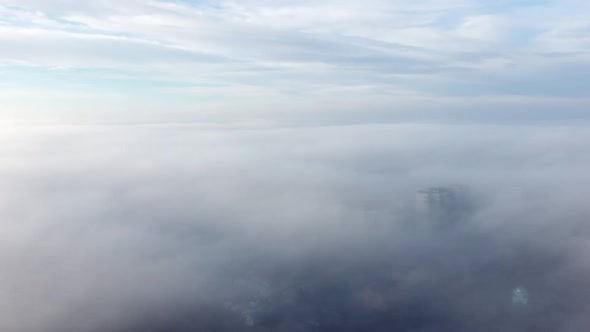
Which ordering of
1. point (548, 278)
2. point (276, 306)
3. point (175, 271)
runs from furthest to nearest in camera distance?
1. point (175, 271)
2. point (548, 278)
3. point (276, 306)

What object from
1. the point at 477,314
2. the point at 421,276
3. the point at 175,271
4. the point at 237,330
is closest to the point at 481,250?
the point at 421,276

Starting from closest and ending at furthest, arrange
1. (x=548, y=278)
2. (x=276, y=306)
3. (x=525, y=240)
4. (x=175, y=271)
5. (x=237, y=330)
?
(x=237, y=330) → (x=276, y=306) → (x=548, y=278) → (x=175, y=271) → (x=525, y=240)

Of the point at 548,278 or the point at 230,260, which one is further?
the point at 230,260

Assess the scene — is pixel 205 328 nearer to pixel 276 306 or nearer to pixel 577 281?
pixel 276 306

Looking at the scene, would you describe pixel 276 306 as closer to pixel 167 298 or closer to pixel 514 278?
pixel 167 298

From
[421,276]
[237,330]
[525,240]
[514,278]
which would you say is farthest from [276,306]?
[525,240]

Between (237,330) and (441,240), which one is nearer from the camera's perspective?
(237,330)

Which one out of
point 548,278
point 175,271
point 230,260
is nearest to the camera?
point 548,278

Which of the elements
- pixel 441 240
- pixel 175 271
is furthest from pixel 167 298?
pixel 441 240
